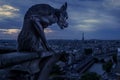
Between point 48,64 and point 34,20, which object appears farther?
point 34,20

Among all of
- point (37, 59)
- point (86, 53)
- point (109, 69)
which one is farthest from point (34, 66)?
point (86, 53)

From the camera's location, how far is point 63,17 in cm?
788

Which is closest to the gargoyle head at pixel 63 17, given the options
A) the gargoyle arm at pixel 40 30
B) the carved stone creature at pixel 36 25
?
the carved stone creature at pixel 36 25

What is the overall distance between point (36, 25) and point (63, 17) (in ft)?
2.69

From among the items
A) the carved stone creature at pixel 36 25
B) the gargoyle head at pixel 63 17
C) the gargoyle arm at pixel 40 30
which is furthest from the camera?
the gargoyle head at pixel 63 17

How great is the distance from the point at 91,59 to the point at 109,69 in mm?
38127

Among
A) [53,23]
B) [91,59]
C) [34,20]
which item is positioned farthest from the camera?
[91,59]

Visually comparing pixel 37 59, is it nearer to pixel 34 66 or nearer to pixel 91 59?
pixel 34 66

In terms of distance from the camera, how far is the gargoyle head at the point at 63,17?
7777mm

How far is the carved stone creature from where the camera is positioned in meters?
7.04

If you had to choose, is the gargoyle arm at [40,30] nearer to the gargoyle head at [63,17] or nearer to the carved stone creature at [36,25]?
the carved stone creature at [36,25]

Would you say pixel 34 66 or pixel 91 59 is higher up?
pixel 34 66

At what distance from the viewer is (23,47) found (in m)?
7.03

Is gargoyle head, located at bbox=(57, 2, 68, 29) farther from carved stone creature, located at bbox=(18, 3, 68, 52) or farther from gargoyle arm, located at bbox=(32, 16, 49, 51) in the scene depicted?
gargoyle arm, located at bbox=(32, 16, 49, 51)
